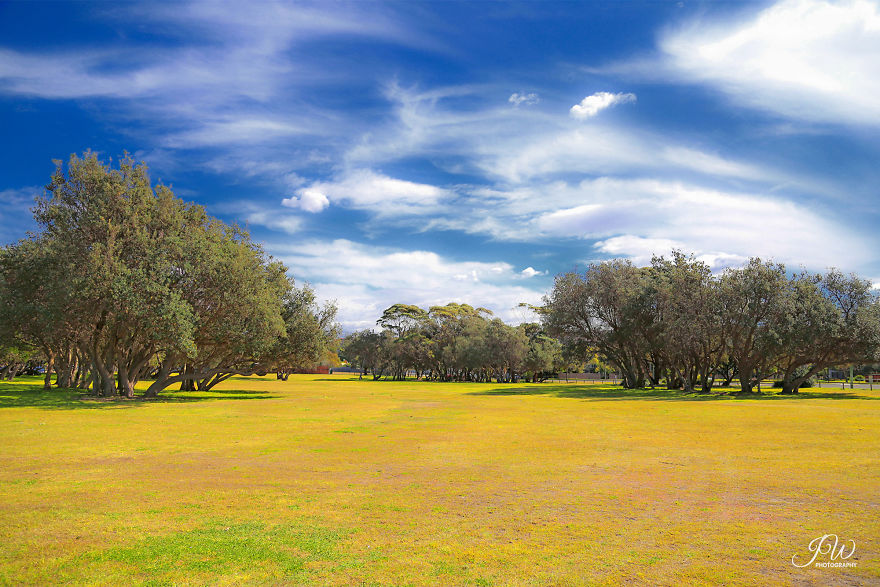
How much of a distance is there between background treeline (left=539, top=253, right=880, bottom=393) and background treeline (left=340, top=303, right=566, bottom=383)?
30.6 meters

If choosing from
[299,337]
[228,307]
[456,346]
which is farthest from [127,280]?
[456,346]

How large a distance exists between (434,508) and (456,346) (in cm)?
8653

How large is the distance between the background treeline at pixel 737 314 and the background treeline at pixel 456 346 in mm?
30643

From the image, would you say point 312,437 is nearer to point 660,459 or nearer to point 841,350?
point 660,459

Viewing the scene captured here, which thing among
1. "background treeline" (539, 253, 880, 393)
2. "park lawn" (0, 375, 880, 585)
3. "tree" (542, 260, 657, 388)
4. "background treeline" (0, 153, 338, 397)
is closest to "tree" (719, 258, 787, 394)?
"background treeline" (539, 253, 880, 393)

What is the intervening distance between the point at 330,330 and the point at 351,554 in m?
46.5

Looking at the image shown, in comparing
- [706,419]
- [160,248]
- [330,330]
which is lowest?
[706,419]

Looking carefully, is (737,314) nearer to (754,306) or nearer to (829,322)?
(754,306)

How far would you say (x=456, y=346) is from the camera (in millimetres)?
94875

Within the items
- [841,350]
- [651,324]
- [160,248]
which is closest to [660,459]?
[160,248]

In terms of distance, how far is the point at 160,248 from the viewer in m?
33.2

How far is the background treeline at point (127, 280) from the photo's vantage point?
1211 inches

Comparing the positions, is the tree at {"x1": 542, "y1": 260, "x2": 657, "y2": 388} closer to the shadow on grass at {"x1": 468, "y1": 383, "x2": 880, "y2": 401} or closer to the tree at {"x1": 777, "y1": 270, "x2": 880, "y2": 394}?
the shadow on grass at {"x1": 468, "y1": 383, "x2": 880, "y2": 401}

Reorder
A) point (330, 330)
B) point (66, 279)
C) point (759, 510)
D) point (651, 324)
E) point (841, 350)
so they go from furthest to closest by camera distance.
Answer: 1. point (651, 324)
2. point (330, 330)
3. point (841, 350)
4. point (66, 279)
5. point (759, 510)
